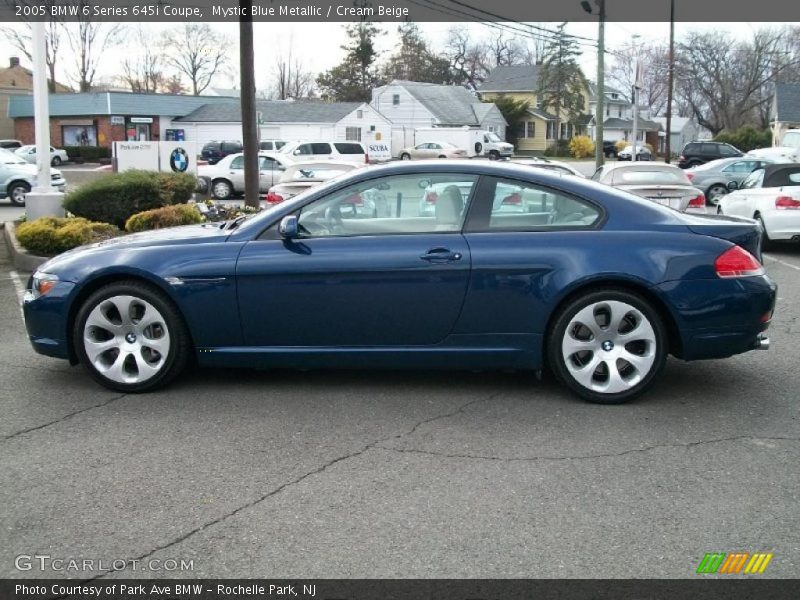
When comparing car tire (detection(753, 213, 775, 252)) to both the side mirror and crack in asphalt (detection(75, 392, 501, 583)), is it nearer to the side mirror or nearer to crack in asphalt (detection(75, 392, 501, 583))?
crack in asphalt (detection(75, 392, 501, 583))

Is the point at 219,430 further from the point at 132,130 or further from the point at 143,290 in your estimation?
the point at 132,130

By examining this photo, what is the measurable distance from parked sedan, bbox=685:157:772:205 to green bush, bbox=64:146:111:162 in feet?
141

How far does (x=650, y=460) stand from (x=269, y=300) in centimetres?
246

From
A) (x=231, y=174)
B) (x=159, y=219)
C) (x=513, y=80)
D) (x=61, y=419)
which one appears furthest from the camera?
(x=513, y=80)

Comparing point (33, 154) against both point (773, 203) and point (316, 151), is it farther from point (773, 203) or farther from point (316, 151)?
point (773, 203)

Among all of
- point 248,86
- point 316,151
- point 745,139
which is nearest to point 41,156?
point 248,86

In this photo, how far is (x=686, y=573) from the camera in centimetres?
335

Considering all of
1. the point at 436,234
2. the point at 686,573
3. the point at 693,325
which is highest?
the point at 436,234

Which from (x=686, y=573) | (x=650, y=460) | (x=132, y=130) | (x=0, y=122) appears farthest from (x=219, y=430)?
(x=0, y=122)

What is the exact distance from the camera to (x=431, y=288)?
5359 mm

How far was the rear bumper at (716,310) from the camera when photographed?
17.4 ft

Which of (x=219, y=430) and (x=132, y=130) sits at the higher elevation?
(x=132, y=130)

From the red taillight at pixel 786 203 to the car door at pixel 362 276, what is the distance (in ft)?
28.6

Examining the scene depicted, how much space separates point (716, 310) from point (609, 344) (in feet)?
2.23
